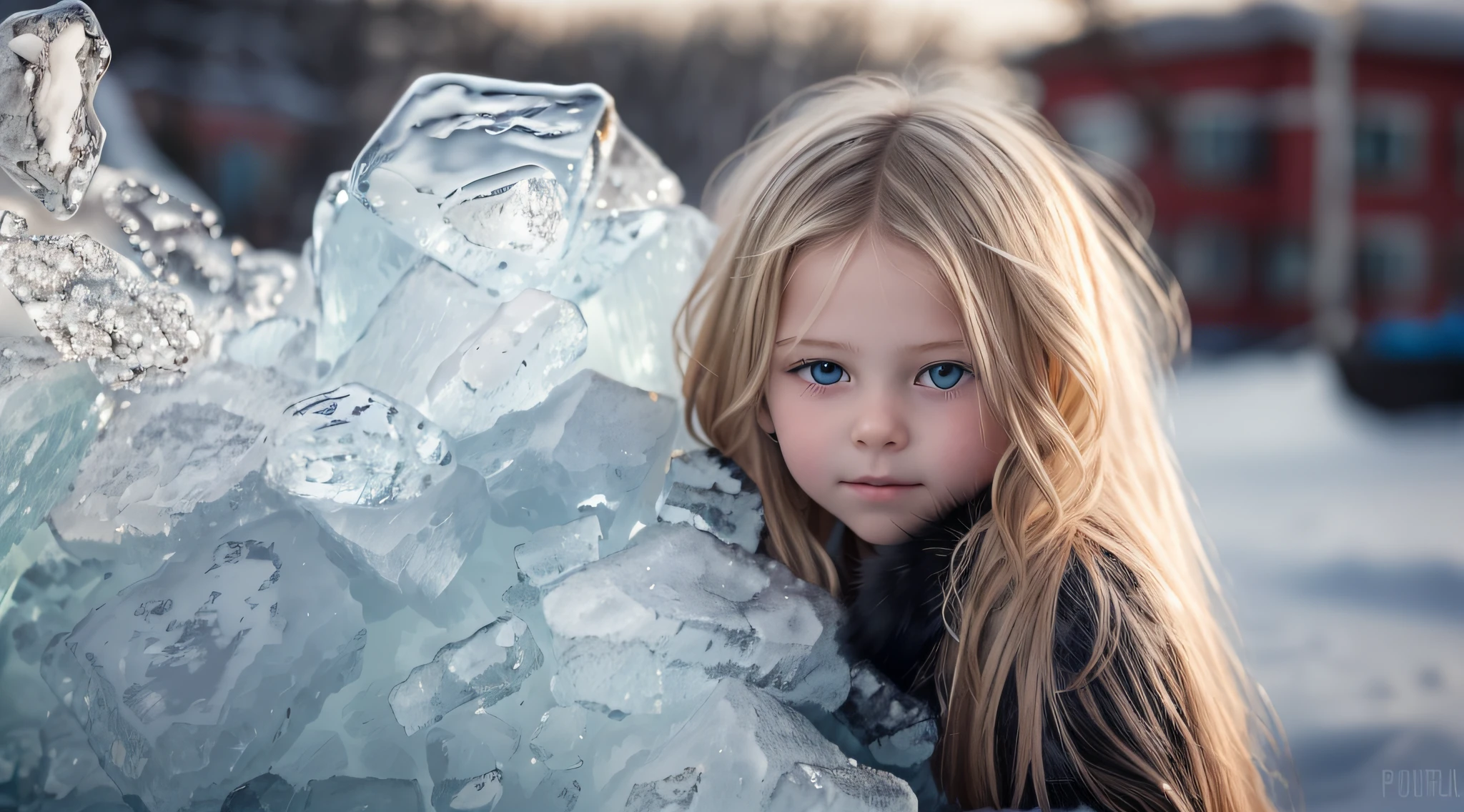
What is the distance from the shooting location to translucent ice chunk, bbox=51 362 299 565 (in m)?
0.76

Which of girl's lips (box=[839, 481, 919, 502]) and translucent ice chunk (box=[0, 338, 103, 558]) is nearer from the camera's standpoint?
translucent ice chunk (box=[0, 338, 103, 558])

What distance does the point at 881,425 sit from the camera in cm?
80

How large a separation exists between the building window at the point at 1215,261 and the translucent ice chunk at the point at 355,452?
13461 millimetres

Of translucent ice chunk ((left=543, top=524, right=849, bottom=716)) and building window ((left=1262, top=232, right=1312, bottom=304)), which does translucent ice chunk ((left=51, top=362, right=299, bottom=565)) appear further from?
building window ((left=1262, top=232, right=1312, bottom=304))

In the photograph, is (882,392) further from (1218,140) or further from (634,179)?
(1218,140)

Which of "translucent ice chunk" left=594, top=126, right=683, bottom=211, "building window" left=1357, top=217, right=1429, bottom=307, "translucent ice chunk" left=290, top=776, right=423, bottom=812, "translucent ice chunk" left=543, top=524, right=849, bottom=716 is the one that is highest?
"translucent ice chunk" left=594, top=126, right=683, bottom=211

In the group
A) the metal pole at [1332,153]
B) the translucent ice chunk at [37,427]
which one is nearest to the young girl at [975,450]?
the translucent ice chunk at [37,427]

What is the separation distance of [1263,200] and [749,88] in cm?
670

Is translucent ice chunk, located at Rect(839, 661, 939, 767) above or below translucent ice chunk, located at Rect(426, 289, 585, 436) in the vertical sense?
below

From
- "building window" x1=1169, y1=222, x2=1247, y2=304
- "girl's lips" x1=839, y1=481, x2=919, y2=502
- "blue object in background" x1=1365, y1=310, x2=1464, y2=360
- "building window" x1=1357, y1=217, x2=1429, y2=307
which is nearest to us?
"girl's lips" x1=839, y1=481, x2=919, y2=502

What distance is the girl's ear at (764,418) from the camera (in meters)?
0.94

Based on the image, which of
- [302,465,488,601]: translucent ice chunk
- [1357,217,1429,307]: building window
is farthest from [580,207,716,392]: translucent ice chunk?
[1357,217,1429,307]: building window

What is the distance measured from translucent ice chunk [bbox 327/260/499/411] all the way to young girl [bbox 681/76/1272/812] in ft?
0.69

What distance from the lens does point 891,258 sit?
32.0 inches
